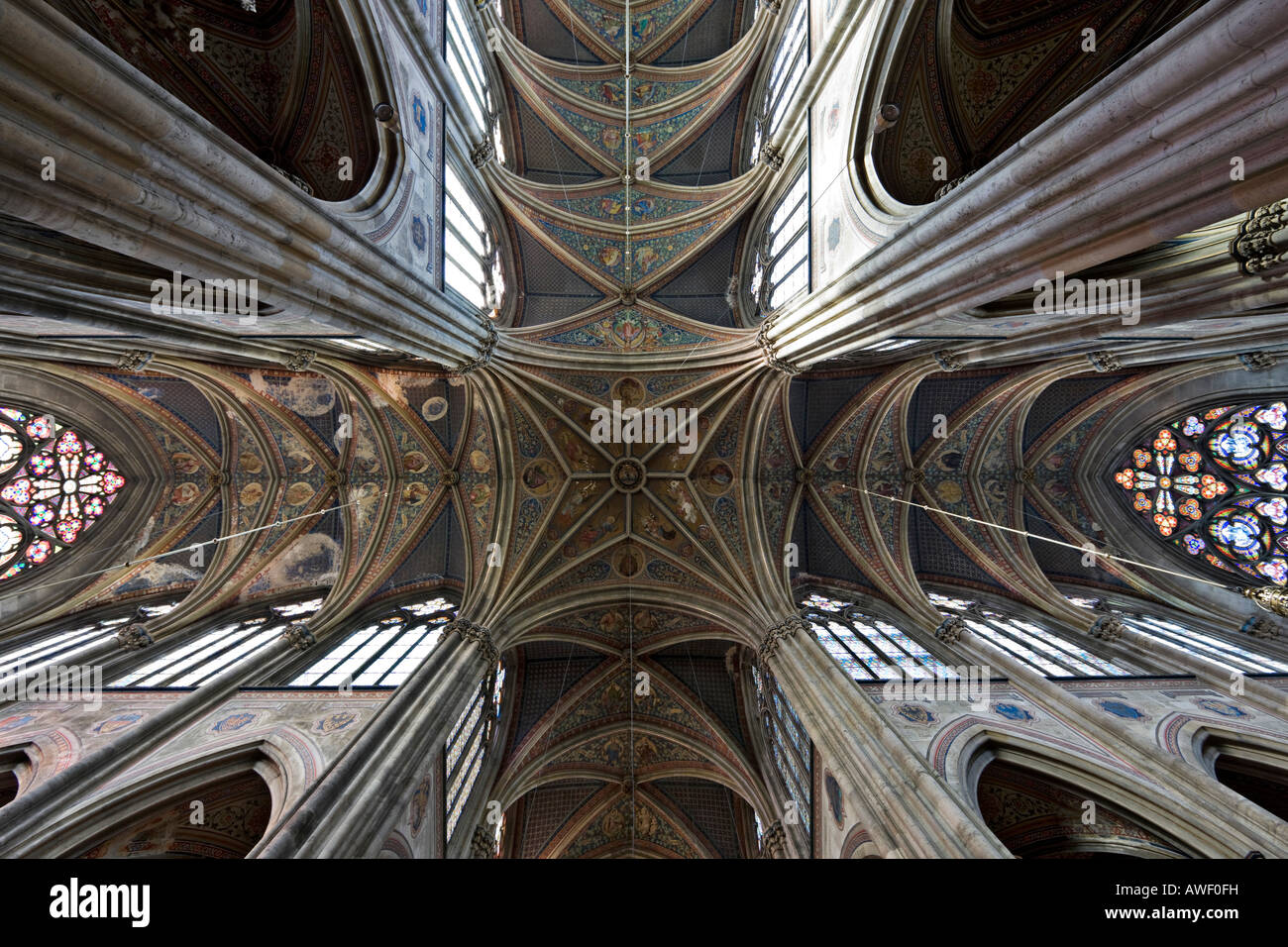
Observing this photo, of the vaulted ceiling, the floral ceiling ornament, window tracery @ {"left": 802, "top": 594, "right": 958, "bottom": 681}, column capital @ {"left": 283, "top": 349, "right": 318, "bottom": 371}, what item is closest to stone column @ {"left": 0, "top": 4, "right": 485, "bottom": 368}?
column capital @ {"left": 283, "top": 349, "right": 318, "bottom": 371}

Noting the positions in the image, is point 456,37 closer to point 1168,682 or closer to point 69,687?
point 69,687

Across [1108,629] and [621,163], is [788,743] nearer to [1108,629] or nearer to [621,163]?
→ [1108,629]

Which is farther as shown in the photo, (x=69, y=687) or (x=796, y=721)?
(x=796, y=721)

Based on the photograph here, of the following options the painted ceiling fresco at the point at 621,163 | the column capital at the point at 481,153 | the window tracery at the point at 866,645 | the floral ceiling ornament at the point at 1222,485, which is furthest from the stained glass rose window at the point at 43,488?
the floral ceiling ornament at the point at 1222,485

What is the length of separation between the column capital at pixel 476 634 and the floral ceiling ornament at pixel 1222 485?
1767cm

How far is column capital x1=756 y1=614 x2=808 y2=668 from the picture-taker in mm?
11656

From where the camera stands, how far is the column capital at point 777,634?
38.2 ft

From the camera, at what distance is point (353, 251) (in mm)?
6164

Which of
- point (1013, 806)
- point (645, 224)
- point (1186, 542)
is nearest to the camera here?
point (1013, 806)

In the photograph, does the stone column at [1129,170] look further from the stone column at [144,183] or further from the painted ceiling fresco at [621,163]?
the painted ceiling fresco at [621,163]

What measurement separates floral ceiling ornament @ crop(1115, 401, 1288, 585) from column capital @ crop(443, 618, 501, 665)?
17670 millimetres

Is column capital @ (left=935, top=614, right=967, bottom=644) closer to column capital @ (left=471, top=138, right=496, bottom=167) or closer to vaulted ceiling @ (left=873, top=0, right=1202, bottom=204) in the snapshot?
vaulted ceiling @ (left=873, top=0, right=1202, bottom=204)
